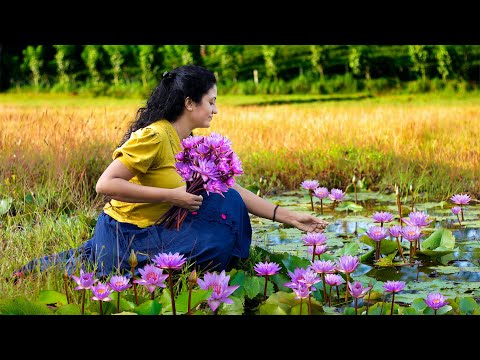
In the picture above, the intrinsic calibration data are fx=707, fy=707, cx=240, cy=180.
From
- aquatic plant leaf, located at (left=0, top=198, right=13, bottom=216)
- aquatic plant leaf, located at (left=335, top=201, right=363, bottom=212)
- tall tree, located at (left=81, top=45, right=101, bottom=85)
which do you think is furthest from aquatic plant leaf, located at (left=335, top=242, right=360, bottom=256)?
tall tree, located at (left=81, top=45, right=101, bottom=85)


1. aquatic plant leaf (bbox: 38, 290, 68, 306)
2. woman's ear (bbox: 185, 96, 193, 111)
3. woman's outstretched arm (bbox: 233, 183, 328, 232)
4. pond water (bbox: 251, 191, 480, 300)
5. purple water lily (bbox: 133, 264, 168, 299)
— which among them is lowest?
pond water (bbox: 251, 191, 480, 300)

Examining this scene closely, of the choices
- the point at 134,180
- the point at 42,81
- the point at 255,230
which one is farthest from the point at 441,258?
the point at 42,81

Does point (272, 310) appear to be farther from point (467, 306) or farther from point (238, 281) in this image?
point (467, 306)

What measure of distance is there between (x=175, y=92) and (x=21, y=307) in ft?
4.16

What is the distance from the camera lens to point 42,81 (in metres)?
20.0

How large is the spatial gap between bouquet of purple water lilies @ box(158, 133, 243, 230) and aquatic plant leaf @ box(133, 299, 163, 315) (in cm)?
63

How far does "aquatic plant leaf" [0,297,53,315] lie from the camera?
250 cm

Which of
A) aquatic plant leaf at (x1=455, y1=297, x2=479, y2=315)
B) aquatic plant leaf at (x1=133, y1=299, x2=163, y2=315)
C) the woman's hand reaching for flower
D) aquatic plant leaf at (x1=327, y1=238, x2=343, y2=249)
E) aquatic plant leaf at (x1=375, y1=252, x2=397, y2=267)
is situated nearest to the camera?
aquatic plant leaf at (x1=133, y1=299, x2=163, y2=315)

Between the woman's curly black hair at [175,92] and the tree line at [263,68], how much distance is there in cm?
1271

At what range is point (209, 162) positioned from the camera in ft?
9.48

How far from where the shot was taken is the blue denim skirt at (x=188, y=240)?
3119mm

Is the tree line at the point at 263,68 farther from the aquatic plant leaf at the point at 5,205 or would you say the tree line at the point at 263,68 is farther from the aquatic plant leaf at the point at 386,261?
the aquatic plant leaf at the point at 386,261

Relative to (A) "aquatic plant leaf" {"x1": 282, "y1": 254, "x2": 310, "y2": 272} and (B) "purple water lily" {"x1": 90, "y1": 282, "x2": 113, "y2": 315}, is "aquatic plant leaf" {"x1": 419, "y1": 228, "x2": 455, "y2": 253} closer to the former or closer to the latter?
(A) "aquatic plant leaf" {"x1": 282, "y1": 254, "x2": 310, "y2": 272}
